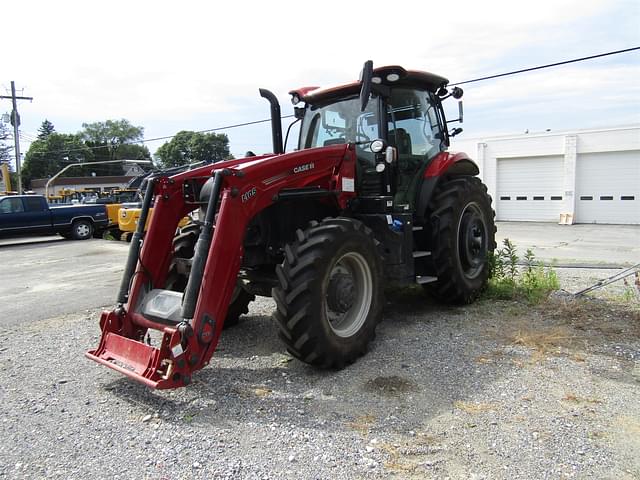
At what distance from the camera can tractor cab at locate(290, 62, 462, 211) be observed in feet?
17.5

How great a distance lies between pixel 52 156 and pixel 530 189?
243 ft

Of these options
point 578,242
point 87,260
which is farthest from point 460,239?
point 87,260

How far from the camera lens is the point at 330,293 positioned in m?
4.27

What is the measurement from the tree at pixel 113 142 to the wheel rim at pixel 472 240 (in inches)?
3291

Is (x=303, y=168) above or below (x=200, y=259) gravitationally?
above

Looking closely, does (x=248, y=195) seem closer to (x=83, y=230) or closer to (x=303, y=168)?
(x=303, y=168)

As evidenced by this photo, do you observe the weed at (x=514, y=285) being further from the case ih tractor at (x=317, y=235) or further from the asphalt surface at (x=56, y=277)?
the asphalt surface at (x=56, y=277)

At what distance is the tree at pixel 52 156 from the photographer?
2938 inches

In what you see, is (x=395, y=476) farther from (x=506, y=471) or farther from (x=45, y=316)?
(x=45, y=316)

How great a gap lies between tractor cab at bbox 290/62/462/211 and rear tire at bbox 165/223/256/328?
1729mm

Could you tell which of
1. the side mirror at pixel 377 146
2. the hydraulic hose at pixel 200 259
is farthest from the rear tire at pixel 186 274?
the side mirror at pixel 377 146

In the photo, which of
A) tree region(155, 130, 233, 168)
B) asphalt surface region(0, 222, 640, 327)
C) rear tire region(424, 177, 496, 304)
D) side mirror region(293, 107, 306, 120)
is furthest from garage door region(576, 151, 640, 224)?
tree region(155, 130, 233, 168)

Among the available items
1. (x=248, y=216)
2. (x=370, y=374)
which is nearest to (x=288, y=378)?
(x=370, y=374)

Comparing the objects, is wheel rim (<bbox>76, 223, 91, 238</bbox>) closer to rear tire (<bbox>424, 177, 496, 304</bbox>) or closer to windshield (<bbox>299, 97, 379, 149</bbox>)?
windshield (<bbox>299, 97, 379, 149</bbox>)
